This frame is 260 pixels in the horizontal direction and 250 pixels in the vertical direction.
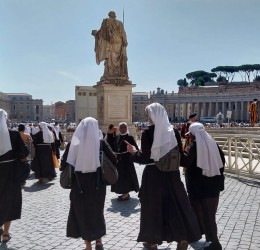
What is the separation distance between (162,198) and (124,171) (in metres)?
3.71

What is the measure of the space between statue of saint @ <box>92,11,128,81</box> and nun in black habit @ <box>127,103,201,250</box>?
1231 cm

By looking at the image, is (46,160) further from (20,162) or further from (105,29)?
(105,29)

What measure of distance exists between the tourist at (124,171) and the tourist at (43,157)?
325 centimetres

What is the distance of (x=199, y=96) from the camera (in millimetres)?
113250

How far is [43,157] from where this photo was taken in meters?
11.4

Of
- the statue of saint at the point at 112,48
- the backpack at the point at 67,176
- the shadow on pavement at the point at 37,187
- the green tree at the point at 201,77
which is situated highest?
the green tree at the point at 201,77

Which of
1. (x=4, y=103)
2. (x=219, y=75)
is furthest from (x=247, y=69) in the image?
(x=4, y=103)

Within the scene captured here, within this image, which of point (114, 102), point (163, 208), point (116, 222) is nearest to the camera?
point (163, 208)

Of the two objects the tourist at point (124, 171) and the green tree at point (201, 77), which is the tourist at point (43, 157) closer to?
the tourist at point (124, 171)

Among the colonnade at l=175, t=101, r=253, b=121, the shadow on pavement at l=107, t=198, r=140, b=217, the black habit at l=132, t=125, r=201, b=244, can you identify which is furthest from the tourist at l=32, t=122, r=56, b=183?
the colonnade at l=175, t=101, r=253, b=121

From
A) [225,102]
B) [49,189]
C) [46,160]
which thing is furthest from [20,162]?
[225,102]

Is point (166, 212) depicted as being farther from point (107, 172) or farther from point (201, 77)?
point (201, 77)

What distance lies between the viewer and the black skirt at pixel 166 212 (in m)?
4.84

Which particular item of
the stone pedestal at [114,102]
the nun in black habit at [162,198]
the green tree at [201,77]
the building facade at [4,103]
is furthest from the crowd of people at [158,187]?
the building facade at [4,103]
